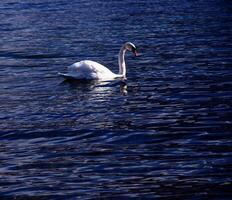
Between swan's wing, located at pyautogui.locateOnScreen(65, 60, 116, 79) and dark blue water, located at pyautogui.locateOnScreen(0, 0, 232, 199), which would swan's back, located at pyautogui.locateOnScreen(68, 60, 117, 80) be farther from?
dark blue water, located at pyautogui.locateOnScreen(0, 0, 232, 199)

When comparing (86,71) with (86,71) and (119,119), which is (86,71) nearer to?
(86,71)

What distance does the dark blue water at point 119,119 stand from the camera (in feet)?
40.3

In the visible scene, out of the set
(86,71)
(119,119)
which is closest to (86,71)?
(86,71)

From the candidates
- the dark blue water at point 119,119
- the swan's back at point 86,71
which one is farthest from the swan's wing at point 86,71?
the dark blue water at point 119,119

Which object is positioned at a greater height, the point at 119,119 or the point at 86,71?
the point at 86,71

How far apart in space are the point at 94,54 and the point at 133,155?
57.7 ft

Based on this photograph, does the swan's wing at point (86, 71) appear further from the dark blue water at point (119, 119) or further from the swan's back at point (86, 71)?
the dark blue water at point (119, 119)

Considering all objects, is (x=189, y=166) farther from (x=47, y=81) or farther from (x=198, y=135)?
(x=47, y=81)

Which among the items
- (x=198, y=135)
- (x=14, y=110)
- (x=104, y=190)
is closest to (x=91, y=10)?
(x=14, y=110)

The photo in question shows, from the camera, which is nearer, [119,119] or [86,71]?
[119,119]

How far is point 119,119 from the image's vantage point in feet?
58.0

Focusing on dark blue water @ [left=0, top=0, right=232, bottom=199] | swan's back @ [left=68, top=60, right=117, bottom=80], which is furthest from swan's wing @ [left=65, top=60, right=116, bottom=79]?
dark blue water @ [left=0, top=0, right=232, bottom=199]

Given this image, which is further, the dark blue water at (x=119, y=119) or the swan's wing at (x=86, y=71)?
the swan's wing at (x=86, y=71)

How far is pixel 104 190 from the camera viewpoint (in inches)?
467
